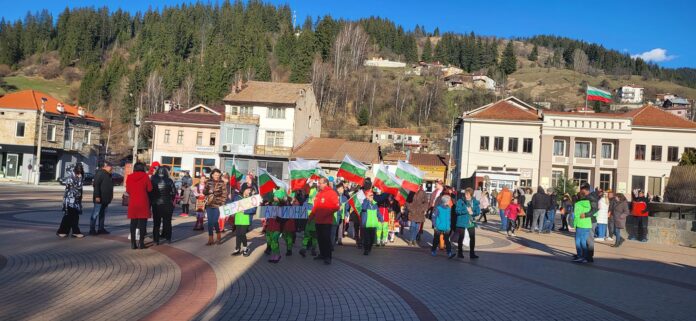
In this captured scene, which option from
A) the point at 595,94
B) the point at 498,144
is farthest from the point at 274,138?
the point at 595,94

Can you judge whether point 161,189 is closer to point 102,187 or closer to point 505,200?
point 102,187

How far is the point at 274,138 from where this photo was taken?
54.9 m

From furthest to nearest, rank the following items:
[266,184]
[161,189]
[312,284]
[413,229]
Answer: [413,229] < [161,189] < [266,184] < [312,284]

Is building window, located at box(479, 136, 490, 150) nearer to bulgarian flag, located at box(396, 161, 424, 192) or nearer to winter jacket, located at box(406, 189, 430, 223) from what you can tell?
bulgarian flag, located at box(396, 161, 424, 192)

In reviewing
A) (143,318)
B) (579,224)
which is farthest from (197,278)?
(579,224)

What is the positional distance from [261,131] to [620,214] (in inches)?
1634

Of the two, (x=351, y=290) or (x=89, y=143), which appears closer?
(x=351, y=290)

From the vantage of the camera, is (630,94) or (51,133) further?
(630,94)

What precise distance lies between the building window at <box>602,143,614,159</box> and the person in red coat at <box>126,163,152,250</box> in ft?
169

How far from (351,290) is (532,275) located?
4.18m

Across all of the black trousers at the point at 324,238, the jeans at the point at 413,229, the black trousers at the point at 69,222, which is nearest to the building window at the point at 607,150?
the jeans at the point at 413,229

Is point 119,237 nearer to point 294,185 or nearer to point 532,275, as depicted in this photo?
point 294,185

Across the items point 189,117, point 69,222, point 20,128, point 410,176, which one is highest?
point 189,117

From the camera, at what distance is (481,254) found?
44.5ft
